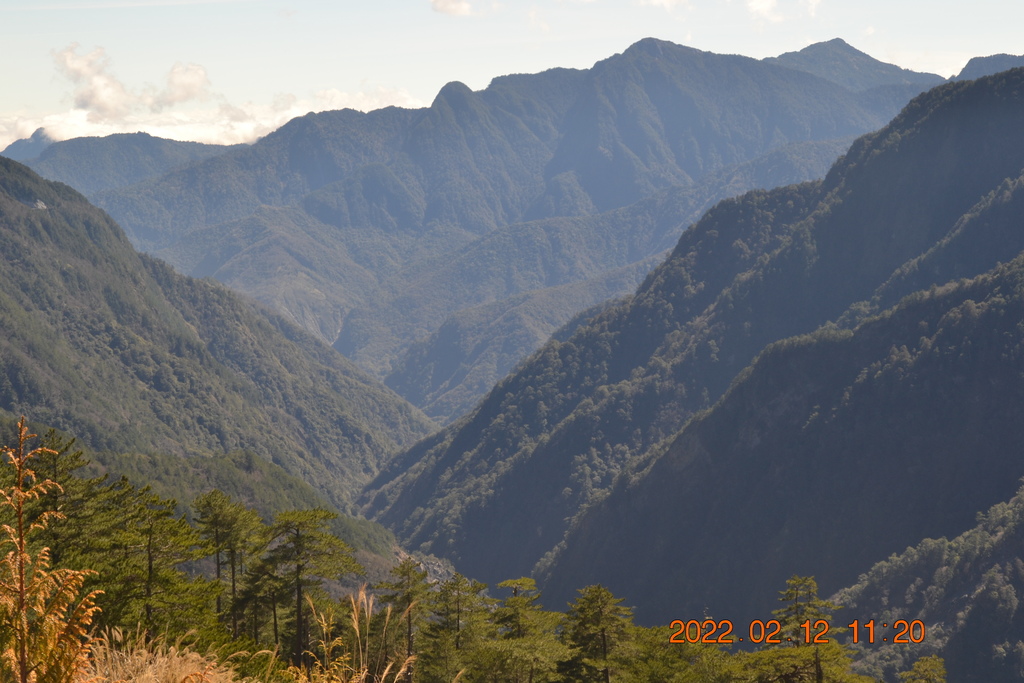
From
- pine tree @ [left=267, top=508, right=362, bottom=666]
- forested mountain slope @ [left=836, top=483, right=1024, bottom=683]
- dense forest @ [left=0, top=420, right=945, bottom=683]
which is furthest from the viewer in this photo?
forested mountain slope @ [left=836, top=483, right=1024, bottom=683]

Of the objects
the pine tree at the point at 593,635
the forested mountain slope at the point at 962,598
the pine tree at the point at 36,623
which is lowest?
the forested mountain slope at the point at 962,598

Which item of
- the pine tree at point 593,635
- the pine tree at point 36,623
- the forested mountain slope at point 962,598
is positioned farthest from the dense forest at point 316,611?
the forested mountain slope at point 962,598

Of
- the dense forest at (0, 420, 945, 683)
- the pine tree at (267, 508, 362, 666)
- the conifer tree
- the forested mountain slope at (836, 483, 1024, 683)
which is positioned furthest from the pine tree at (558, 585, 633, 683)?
the forested mountain slope at (836, 483, 1024, 683)

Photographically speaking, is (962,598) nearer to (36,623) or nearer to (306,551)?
(306,551)

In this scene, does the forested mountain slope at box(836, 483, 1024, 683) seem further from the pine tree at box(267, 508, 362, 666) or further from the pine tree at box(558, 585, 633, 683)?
the pine tree at box(267, 508, 362, 666)

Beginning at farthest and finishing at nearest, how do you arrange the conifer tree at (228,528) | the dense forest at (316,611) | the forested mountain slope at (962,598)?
the forested mountain slope at (962,598) < the conifer tree at (228,528) < the dense forest at (316,611)

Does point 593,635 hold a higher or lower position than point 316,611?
lower

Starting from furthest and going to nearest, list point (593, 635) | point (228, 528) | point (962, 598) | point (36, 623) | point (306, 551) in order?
point (962, 598), point (228, 528), point (593, 635), point (306, 551), point (36, 623)

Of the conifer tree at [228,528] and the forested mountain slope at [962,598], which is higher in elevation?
the conifer tree at [228,528]

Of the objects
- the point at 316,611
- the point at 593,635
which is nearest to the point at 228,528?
the point at 316,611

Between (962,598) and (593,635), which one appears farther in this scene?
(962,598)

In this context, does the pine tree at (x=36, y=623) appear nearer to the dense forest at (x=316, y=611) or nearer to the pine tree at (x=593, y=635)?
the dense forest at (x=316, y=611)

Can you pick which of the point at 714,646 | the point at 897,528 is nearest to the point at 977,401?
the point at 897,528

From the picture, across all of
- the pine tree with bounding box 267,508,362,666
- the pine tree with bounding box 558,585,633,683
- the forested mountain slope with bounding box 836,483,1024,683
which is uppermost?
the pine tree with bounding box 267,508,362,666
